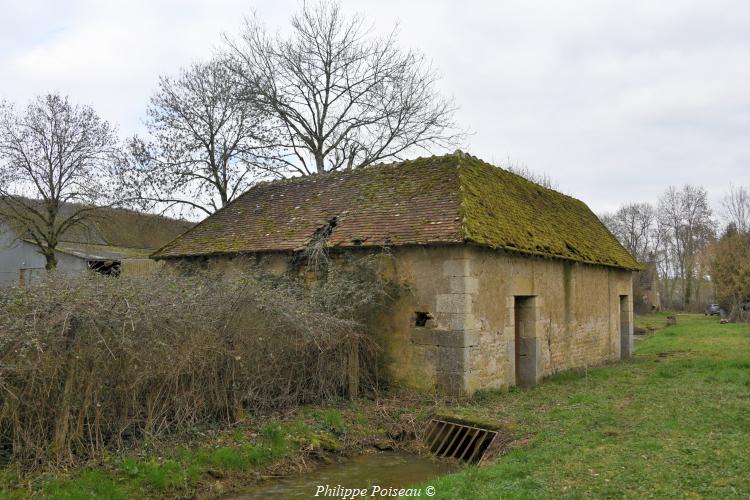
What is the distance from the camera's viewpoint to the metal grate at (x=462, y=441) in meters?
8.02

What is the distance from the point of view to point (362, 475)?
7414mm

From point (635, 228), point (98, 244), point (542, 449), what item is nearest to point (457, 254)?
point (542, 449)

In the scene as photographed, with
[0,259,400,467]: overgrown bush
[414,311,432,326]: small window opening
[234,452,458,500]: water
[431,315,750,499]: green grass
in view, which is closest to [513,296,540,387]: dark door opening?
[431,315,750,499]: green grass

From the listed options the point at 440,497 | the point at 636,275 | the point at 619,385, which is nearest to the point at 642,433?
the point at 440,497

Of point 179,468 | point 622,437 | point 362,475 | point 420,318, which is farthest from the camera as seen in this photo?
point 420,318

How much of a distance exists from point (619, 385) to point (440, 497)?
24.9 ft

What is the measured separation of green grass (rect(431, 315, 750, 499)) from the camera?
19.0 ft

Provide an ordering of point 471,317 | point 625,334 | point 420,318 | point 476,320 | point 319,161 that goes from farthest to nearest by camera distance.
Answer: point 319,161
point 625,334
point 420,318
point 476,320
point 471,317

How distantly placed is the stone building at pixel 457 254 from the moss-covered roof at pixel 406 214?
40 mm

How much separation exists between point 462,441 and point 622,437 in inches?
83.8

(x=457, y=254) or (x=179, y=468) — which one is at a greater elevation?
(x=457, y=254)

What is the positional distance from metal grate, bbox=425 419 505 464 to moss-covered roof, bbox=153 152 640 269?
3.12m

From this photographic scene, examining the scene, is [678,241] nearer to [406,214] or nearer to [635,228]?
[635,228]

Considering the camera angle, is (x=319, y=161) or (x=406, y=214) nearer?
(x=406, y=214)
